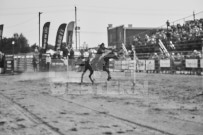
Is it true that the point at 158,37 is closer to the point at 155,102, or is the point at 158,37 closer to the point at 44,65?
the point at 44,65

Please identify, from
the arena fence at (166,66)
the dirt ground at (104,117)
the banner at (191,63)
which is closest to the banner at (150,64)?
the arena fence at (166,66)

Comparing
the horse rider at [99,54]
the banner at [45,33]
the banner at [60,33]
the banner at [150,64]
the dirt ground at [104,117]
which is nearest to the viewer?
the dirt ground at [104,117]

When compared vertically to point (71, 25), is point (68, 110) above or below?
below

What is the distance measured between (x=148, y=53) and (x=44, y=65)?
10241 millimetres

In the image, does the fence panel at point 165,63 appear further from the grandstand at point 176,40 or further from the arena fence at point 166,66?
the grandstand at point 176,40

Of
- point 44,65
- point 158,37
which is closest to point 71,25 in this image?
point 44,65

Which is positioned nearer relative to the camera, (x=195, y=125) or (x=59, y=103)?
(x=195, y=125)

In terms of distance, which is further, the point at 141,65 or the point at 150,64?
the point at 141,65

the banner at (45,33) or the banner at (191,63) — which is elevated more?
the banner at (45,33)

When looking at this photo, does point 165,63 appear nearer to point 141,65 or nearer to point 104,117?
point 141,65

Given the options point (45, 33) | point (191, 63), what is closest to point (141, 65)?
point (191, 63)

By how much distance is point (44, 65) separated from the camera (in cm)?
3047

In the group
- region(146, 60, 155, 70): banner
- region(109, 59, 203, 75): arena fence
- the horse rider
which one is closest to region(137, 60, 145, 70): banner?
region(109, 59, 203, 75): arena fence

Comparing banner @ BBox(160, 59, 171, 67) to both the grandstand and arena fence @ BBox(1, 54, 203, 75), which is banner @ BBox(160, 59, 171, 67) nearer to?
arena fence @ BBox(1, 54, 203, 75)
